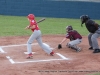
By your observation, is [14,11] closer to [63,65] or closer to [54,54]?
[54,54]

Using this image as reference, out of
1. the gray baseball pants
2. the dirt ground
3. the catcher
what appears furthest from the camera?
the catcher

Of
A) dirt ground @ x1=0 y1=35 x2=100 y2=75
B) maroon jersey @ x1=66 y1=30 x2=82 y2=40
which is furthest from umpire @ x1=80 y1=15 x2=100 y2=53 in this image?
maroon jersey @ x1=66 y1=30 x2=82 y2=40

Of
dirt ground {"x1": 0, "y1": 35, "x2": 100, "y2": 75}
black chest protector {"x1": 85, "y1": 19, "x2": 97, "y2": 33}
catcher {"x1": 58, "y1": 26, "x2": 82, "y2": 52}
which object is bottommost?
dirt ground {"x1": 0, "y1": 35, "x2": 100, "y2": 75}

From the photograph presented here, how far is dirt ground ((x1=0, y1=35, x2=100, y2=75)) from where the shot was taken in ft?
31.2

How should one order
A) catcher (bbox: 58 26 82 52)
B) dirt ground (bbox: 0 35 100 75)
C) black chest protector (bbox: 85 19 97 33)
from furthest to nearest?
catcher (bbox: 58 26 82 52), black chest protector (bbox: 85 19 97 33), dirt ground (bbox: 0 35 100 75)

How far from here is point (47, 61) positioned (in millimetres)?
10836

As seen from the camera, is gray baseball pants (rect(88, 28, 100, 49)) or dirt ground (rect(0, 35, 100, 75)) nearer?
dirt ground (rect(0, 35, 100, 75))

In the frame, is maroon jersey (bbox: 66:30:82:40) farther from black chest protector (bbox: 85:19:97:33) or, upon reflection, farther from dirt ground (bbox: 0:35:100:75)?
black chest protector (bbox: 85:19:97:33)

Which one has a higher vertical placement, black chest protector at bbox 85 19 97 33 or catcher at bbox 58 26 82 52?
black chest protector at bbox 85 19 97 33

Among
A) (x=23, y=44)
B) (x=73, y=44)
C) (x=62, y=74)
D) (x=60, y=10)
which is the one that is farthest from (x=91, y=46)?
(x=60, y=10)

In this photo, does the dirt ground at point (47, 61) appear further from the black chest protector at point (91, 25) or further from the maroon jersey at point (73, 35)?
the black chest protector at point (91, 25)

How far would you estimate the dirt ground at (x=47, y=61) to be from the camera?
31.2ft

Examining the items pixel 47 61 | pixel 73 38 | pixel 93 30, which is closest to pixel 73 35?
pixel 73 38

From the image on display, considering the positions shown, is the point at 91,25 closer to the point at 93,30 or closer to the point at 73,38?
the point at 93,30
